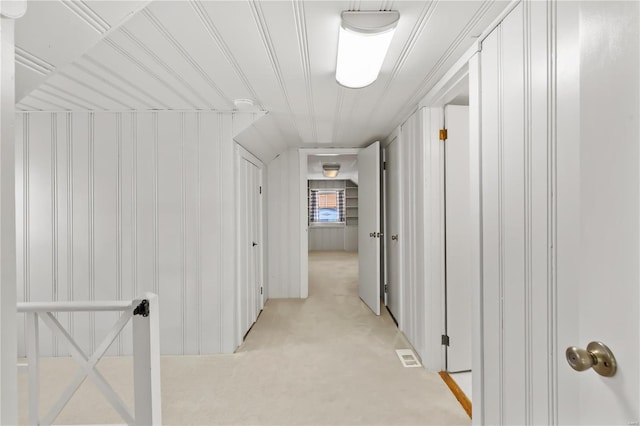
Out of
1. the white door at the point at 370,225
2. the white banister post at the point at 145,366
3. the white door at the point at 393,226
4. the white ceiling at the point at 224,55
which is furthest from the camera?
the white door at the point at 370,225

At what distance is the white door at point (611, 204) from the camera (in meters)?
0.58

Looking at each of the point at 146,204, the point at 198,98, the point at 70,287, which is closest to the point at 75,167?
the point at 146,204

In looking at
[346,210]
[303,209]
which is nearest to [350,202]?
[346,210]

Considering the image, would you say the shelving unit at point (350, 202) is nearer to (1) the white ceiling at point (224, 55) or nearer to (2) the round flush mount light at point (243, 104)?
(1) the white ceiling at point (224, 55)

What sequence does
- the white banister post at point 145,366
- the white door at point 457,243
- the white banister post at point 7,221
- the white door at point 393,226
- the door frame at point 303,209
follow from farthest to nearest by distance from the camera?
1. the door frame at point 303,209
2. the white door at point 393,226
3. the white door at point 457,243
4. the white banister post at point 145,366
5. the white banister post at point 7,221

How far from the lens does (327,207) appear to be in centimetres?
986

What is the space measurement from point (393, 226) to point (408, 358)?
148 cm

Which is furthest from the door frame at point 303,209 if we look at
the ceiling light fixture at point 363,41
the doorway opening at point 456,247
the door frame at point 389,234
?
the ceiling light fixture at point 363,41

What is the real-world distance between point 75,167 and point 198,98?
4.30ft

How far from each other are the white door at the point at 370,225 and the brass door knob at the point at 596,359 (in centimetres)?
299

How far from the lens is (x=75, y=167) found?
2633 millimetres

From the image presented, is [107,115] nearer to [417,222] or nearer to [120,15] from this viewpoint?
[120,15]

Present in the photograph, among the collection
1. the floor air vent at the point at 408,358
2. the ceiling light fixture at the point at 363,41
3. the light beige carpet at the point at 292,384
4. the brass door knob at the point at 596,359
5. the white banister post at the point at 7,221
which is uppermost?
the ceiling light fixture at the point at 363,41

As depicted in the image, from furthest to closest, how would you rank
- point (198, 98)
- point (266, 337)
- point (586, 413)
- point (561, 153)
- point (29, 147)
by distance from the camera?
point (266, 337)
point (29, 147)
point (198, 98)
point (561, 153)
point (586, 413)
